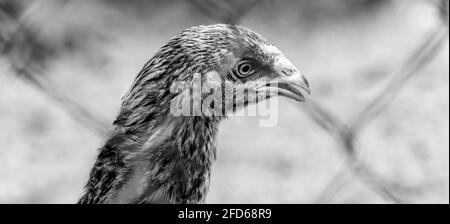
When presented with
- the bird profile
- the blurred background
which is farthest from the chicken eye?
the blurred background

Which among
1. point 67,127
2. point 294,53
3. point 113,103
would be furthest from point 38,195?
point 294,53

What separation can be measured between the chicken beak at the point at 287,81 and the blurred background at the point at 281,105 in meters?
0.75

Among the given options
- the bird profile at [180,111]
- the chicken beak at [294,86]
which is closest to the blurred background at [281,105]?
the chicken beak at [294,86]

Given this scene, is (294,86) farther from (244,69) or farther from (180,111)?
(180,111)

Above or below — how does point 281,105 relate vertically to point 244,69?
above

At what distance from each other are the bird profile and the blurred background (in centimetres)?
86

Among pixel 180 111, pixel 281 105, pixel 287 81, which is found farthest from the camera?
pixel 281 105

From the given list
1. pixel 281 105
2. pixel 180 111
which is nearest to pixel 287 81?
pixel 180 111

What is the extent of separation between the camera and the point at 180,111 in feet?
5.82

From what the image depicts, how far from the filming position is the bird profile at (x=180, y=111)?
1771mm

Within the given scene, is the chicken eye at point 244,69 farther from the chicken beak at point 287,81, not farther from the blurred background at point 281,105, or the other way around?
the blurred background at point 281,105

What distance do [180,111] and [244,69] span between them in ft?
0.74

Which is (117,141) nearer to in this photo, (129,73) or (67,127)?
(67,127)
